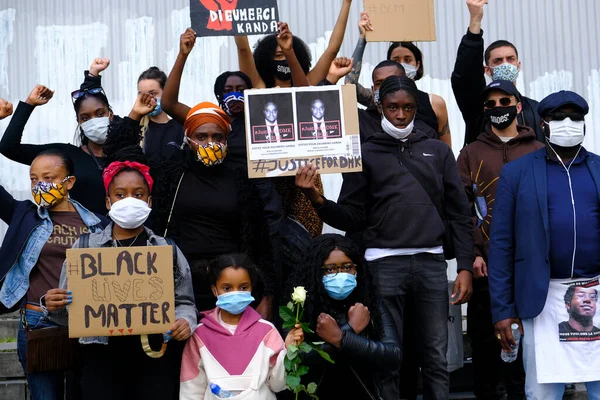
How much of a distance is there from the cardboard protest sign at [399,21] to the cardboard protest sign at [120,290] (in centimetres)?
304

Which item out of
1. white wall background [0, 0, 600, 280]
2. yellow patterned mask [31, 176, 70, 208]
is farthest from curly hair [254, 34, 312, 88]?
white wall background [0, 0, 600, 280]

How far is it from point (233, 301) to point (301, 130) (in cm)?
134

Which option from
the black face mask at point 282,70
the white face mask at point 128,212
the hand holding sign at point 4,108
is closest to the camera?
the white face mask at point 128,212

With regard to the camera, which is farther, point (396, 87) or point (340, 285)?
point (396, 87)

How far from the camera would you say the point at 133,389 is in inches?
227

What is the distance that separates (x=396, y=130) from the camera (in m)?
6.64

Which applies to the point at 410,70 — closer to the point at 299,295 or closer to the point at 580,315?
the point at 580,315

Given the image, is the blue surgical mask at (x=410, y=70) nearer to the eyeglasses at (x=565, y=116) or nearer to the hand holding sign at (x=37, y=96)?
the eyeglasses at (x=565, y=116)

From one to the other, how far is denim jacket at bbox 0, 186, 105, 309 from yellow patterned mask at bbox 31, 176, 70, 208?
0.16 ft

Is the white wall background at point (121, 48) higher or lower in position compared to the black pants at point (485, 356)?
higher

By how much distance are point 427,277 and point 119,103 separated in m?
5.69

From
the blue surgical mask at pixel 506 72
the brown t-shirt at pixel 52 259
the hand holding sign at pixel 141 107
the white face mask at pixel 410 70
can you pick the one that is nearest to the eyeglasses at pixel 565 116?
the blue surgical mask at pixel 506 72

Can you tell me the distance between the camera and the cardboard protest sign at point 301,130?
6516 millimetres

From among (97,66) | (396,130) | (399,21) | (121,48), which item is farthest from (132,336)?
(121,48)
